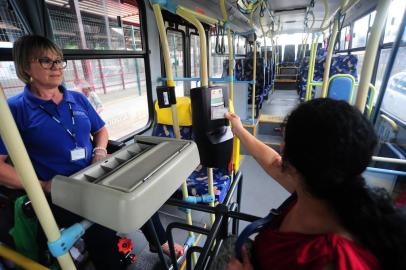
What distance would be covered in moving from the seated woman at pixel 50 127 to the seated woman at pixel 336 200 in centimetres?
110

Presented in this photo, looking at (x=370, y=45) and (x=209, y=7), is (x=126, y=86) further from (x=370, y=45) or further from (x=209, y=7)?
(x=370, y=45)

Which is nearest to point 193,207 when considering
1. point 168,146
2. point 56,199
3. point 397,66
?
point 168,146

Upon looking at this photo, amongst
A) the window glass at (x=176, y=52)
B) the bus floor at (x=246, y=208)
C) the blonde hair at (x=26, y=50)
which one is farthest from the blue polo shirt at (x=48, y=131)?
the window glass at (x=176, y=52)

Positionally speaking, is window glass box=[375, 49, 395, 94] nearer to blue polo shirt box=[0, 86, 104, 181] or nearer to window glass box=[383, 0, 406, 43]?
window glass box=[383, 0, 406, 43]

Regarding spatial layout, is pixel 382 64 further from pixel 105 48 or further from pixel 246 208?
pixel 105 48

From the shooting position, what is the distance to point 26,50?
1.18 meters

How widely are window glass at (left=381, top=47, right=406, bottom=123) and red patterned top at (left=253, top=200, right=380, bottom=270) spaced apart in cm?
309

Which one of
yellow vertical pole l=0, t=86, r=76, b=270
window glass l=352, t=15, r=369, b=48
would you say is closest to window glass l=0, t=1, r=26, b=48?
yellow vertical pole l=0, t=86, r=76, b=270

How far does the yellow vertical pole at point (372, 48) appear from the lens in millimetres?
803

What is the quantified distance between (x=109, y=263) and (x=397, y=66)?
3935mm

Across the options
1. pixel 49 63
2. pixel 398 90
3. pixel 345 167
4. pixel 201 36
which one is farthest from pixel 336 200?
pixel 398 90

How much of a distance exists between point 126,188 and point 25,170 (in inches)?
9.1

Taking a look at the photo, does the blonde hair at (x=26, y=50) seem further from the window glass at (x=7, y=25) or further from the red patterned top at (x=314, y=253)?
the red patterned top at (x=314, y=253)

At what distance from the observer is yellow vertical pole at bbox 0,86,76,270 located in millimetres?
445
